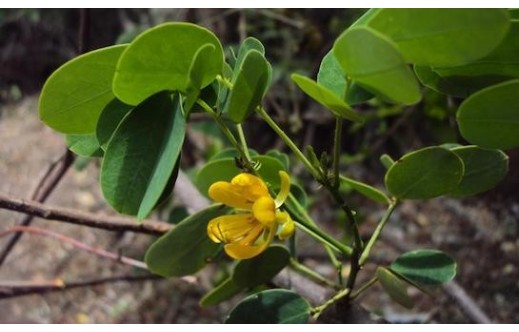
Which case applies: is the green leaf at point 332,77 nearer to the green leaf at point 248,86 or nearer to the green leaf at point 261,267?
the green leaf at point 248,86

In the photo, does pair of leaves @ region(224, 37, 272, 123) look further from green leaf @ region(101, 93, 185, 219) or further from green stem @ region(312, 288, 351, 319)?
green stem @ region(312, 288, 351, 319)

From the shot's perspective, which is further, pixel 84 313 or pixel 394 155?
pixel 394 155

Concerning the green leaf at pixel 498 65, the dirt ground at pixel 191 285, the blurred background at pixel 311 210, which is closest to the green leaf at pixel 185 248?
the green leaf at pixel 498 65

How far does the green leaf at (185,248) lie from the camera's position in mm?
597

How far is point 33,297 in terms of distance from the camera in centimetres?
166

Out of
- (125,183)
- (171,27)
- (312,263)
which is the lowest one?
(312,263)

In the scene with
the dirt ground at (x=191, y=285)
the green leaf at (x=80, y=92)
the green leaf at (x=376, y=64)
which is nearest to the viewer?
the green leaf at (x=376, y=64)

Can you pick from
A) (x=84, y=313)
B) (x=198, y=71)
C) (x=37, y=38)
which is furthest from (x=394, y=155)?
(x=198, y=71)

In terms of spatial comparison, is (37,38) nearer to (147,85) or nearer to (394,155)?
(394,155)

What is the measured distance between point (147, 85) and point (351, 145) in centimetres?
150

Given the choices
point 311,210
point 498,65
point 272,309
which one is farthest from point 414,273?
point 311,210

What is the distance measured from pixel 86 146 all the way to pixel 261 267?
19 cm

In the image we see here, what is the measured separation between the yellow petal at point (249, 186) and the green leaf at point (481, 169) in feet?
0.52

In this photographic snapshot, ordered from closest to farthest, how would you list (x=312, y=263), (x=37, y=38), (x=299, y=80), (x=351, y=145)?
1. (x=299, y=80)
2. (x=312, y=263)
3. (x=351, y=145)
4. (x=37, y=38)
